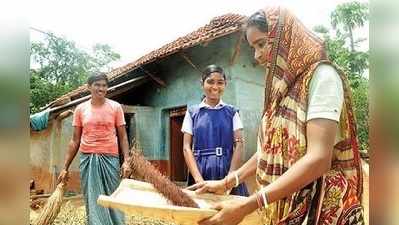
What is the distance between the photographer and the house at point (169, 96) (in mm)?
4145

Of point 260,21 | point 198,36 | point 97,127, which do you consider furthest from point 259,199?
point 198,36

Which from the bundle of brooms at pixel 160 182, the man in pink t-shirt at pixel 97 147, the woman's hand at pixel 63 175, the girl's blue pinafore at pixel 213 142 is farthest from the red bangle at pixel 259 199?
the woman's hand at pixel 63 175

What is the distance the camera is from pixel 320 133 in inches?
30.8

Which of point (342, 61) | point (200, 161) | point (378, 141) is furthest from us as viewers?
point (342, 61)

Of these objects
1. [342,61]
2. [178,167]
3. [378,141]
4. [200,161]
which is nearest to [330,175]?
[378,141]

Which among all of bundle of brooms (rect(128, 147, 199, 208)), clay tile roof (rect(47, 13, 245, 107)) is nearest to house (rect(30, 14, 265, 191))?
clay tile roof (rect(47, 13, 245, 107))

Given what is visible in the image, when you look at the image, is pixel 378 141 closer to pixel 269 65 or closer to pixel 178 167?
pixel 269 65

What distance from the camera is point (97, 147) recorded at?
2.54 m

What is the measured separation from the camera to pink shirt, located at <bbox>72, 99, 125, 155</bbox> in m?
2.54

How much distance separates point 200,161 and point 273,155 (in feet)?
4.13

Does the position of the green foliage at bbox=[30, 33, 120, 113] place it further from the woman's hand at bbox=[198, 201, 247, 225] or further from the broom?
the woman's hand at bbox=[198, 201, 247, 225]

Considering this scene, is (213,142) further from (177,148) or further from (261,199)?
(177,148)

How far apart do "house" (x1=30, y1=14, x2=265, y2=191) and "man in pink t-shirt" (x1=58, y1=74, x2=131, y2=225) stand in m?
1.56

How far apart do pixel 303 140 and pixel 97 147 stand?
1878 millimetres
